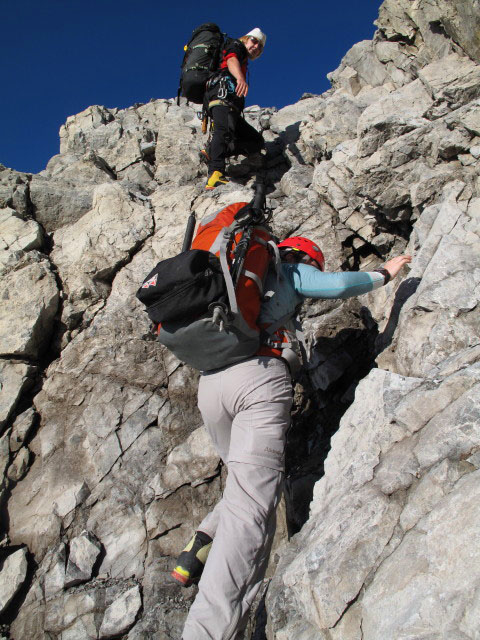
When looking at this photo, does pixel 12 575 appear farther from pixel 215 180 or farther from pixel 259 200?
pixel 215 180

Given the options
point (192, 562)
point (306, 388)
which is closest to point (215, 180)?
point (306, 388)

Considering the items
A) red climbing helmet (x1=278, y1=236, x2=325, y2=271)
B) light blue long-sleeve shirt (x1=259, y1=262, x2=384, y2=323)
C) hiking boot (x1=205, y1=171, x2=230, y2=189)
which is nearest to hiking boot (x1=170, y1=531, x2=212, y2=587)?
light blue long-sleeve shirt (x1=259, y1=262, x2=384, y2=323)

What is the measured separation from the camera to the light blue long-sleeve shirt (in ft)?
21.2

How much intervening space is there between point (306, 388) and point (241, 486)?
12.2 ft

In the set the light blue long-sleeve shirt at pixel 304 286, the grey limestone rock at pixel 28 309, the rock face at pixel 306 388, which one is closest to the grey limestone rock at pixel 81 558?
the rock face at pixel 306 388

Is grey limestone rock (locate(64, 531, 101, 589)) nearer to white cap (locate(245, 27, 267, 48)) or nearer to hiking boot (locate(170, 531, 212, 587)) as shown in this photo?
hiking boot (locate(170, 531, 212, 587))

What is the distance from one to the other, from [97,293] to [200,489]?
16.5 feet

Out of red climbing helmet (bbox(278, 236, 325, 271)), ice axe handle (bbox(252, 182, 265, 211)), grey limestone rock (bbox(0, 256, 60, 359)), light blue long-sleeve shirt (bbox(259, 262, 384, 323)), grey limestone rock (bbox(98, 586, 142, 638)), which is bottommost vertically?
grey limestone rock (bbox(98, 586, 142, 638))

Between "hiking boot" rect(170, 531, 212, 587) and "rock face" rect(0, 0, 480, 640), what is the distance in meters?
0.72

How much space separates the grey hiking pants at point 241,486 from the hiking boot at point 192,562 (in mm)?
168

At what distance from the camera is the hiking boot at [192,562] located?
19.5 ft

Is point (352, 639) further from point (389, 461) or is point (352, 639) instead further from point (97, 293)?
point (97, 293)

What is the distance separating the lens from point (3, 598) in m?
6.69

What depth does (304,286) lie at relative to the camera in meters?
6.67
